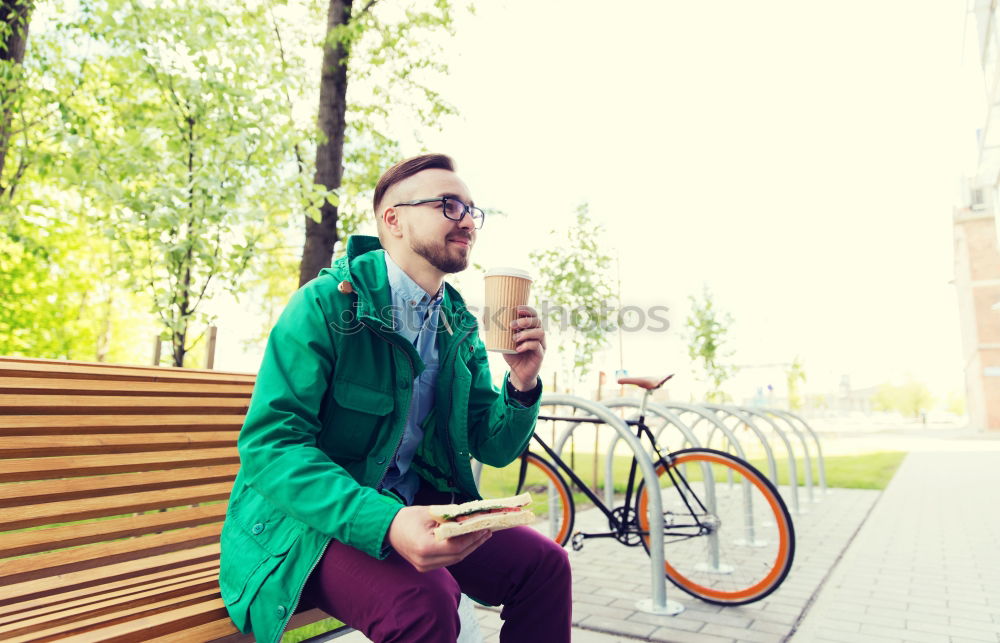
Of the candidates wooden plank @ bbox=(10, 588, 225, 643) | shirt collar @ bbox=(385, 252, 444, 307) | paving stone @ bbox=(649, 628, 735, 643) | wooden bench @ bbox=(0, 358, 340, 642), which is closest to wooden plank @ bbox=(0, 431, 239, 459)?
wooden bench @ bbox=(0, 358, 340, 642)

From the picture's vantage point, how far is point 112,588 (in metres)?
1.87

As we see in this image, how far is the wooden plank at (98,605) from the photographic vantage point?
62.2 inches

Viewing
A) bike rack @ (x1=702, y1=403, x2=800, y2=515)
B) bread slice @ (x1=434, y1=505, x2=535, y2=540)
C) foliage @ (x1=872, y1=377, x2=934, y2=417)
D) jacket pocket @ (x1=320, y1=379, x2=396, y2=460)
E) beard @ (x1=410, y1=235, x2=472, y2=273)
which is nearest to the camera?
bread slice @ (x1=434, y1=505, x2=535, y2=540)

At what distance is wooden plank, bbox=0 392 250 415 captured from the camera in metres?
2.09

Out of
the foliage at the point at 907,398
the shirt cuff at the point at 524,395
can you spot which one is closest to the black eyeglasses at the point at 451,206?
the shirt cuff at the point at 524,395

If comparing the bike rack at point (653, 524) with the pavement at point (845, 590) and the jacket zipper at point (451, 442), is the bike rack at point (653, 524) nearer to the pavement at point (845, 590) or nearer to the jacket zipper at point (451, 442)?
the pavement at point (845, 590)

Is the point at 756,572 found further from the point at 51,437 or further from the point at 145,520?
the point at 51,437

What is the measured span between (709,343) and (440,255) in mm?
14003

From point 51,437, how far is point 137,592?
0.63 m

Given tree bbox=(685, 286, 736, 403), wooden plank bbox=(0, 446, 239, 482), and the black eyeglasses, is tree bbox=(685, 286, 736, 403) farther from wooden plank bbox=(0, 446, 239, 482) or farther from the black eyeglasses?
the black eyeglasses

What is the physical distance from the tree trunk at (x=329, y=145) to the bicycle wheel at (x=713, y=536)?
13.2ft

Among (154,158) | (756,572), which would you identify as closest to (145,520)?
(756,572)

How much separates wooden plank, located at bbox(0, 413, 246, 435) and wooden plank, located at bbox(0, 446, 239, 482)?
0.09 m

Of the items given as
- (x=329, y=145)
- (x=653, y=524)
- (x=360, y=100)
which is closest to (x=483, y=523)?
(x=653, y=524)
